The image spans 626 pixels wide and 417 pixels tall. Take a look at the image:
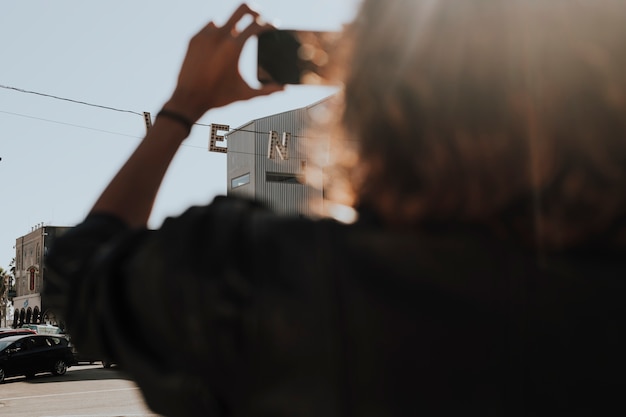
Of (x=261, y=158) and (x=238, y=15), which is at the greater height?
(x=261, y=158)

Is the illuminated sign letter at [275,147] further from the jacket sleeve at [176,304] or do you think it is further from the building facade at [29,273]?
the building facade at [29,273]

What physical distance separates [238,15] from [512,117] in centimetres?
46

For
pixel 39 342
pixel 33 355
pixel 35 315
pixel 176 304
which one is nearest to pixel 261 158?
pixel 39 342

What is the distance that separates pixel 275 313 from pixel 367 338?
10cm

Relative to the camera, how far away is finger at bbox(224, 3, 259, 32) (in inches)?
38.0

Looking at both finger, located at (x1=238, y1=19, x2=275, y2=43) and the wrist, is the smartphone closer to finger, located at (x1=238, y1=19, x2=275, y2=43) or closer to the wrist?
finger, located at (x1=238, y1=19, x2=275, y2=43)

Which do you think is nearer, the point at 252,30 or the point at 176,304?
the point at 176,304

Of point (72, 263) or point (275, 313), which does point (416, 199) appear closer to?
point (275, 313)

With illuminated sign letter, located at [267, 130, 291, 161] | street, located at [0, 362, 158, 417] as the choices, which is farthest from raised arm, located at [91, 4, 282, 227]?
illuminated sign letter, located at [267, 130, 291, 161]

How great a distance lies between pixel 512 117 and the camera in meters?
0.69

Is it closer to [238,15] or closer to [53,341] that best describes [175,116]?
[238,15]

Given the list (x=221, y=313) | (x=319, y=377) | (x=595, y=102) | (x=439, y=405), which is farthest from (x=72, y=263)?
(x=595, y=102)

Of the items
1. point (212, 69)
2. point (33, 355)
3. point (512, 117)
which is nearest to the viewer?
point (512, 117)

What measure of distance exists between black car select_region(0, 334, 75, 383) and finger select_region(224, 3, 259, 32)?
20.1 meters
